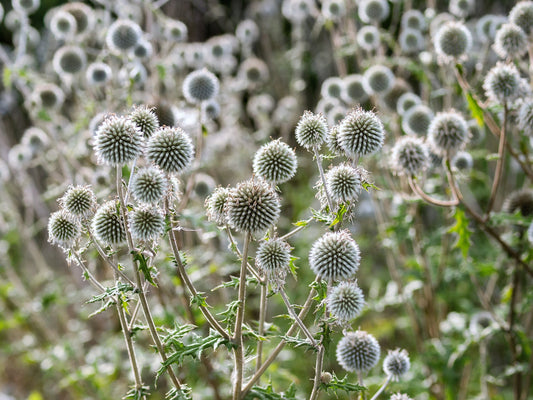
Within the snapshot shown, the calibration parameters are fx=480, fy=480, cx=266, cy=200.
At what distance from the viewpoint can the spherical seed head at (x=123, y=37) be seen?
468 cm

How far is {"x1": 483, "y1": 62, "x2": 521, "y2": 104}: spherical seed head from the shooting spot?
331 centimetres

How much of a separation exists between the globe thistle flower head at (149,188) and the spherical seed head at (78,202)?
32 centimetres

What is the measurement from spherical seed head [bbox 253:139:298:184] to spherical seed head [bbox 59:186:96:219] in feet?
3.02

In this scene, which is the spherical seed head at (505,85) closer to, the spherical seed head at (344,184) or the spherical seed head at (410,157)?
the spherical seed head at (410,157)

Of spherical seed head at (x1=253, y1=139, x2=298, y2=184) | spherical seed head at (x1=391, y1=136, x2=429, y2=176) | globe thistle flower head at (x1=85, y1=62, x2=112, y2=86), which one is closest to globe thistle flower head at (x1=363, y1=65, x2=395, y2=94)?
spherical seed head at (x1=391, y1=136, x2=429, y2=176)

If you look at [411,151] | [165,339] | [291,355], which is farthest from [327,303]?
[291,355]

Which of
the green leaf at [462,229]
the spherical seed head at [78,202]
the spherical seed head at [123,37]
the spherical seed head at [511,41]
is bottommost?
the spherical seed head at [78,202]

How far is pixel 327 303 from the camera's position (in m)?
2.34

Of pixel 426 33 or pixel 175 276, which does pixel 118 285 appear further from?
pixel 426 33

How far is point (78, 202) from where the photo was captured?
256 cm

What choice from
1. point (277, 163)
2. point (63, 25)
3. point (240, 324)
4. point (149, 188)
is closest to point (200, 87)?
point (63, 25)

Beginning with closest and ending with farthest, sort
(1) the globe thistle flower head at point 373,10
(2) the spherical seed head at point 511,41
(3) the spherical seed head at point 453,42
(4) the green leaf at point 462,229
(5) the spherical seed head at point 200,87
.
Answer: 1. (4) the green leaf at point 462,229
2. (2) the spherical seed head at point 511,41
3. (3) the spherical seed head at point 453,42
4. (5) the spherical seed head at point 200,87
5. (1) the globe thistle flower head at point 373,10

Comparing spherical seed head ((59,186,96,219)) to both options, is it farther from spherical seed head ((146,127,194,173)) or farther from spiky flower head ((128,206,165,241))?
spherical seed head ((146,127,194,173))

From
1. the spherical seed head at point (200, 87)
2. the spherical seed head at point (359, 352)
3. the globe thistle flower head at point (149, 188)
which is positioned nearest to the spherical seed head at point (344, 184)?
the spherical seed head at point (359, 352)
